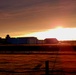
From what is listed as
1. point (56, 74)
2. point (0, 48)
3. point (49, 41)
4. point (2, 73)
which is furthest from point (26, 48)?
point (49, 41)

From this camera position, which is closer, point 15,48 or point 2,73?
point 15,48

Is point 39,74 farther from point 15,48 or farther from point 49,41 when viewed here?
point 49,41

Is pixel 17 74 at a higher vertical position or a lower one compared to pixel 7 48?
lower

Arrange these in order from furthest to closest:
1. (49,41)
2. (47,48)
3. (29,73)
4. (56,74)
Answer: (49,41)
(29,73)
(56,74)
(47,48)

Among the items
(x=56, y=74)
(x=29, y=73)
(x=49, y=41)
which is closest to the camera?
(x=56, y=74)

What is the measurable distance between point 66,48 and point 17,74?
6764 millimetres

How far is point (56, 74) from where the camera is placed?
2091 cm

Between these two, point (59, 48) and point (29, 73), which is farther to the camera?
point (29, 73)

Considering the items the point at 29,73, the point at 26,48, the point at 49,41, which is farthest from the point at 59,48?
the point at 49,41

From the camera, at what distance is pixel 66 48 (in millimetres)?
16047

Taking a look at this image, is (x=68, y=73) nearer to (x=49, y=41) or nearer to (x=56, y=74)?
(x=56, y=74)

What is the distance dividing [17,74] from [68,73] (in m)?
4.05

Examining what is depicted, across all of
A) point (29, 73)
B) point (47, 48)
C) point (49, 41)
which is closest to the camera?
point (47, 48)

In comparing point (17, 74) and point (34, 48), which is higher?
point (34, 48)
